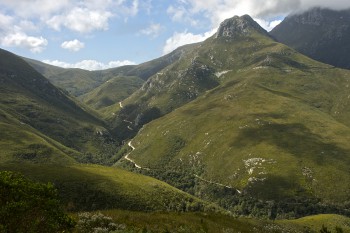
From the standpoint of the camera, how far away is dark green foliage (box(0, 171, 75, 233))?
62.5 feet

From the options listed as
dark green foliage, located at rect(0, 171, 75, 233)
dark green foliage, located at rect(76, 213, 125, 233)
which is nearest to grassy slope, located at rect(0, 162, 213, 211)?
dark green foliage, located at rect(76, 213, 125, 233)

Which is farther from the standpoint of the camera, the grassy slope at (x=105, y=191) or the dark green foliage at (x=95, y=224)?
the grassy slope at (x=105, y=191)

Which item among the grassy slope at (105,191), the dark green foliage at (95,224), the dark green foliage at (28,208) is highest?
the dark green foliage at (28,208)

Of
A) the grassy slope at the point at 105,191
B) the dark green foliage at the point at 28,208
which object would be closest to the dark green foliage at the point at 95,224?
A: the dark green foliage at the point at 28,208

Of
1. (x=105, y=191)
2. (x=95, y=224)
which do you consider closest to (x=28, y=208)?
(x=95, y=224)

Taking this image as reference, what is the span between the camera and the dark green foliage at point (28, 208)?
19062mm

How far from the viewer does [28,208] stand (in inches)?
798

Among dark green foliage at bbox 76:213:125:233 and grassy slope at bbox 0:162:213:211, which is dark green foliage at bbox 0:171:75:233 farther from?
grassy slope at bbox 0:162:213:211

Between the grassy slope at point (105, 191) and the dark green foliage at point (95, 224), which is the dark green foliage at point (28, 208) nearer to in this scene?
the dark green foliage at point (95, 224)

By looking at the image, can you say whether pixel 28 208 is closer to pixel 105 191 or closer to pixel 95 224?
pixel 95 224

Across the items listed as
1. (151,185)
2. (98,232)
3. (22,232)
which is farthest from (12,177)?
(151,185)

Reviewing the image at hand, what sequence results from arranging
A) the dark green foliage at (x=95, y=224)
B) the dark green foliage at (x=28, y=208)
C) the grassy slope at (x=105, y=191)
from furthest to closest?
the grassy slope at (x=105, y=191)
the dark green foliage at (x=95, y=224)
the dark green foliage at (x=28, y=208)

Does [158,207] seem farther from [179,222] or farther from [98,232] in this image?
[98,232]

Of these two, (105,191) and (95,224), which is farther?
(105,191)
